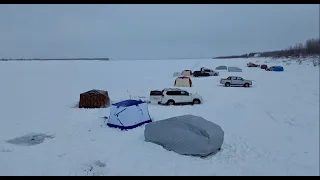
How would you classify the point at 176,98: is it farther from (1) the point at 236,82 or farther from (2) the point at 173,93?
(1) the point at 236,82

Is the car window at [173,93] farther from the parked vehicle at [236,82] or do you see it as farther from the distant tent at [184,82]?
the parked vehicle at [236,82]

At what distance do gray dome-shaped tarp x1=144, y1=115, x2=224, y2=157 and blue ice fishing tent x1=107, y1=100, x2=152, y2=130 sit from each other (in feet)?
10.4

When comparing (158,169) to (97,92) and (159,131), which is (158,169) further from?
(97,92)

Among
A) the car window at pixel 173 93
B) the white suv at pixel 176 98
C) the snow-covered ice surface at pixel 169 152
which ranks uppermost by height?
the car window at pixel 173 93

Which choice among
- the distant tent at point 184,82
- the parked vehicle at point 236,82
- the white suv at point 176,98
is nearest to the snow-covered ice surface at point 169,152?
the white suv at point 176,98

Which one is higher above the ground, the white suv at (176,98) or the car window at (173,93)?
the car window at (173,93)

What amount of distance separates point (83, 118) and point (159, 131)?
7749 mm

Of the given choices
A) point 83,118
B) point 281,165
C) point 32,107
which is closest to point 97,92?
point 83,118

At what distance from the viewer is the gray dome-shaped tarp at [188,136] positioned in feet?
38.4

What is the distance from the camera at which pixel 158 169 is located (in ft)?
34.3

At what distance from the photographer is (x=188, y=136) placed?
11.9 m

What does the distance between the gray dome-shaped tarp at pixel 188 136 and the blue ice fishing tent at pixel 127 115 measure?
10.4 feet

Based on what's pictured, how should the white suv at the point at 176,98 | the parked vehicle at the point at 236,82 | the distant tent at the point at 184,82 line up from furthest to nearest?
1. the distant tent at the point at 184,82
2. the parked vehicle at the point at 236,82
3. the white suv at the point at 176,98

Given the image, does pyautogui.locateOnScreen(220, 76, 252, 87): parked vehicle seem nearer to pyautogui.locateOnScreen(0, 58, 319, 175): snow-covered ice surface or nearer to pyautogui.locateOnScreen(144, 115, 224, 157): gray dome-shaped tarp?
pyautogui.locateOnScreen(0, 58, 319, 175): snow-covered ice surface
